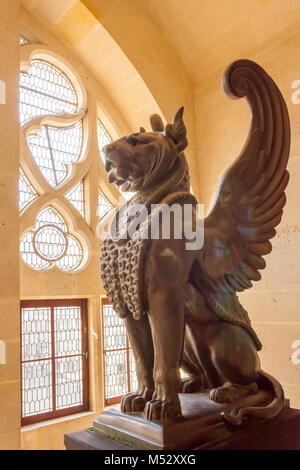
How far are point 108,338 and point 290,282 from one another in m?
1.63

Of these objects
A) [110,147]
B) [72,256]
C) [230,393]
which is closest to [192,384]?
[230,393]

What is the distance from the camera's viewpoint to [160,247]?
939 millimetres

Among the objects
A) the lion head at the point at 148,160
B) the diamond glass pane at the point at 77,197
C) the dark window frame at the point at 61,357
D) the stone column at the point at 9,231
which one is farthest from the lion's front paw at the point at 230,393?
the diamond glass pane at the point at 77,197

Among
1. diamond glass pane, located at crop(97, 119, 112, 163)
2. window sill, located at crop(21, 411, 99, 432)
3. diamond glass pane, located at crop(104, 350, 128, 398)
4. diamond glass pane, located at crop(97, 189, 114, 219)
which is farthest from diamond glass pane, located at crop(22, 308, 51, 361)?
diamond glass pane, located at crop(97, 119, 112, 163)

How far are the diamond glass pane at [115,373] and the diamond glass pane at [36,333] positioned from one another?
57 centimetres

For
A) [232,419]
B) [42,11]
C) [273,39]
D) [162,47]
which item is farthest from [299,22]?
[232,419]

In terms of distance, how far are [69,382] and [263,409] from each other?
95.8 inches

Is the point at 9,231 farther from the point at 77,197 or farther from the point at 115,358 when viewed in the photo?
the point at 115,358

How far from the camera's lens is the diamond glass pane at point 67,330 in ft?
10.2

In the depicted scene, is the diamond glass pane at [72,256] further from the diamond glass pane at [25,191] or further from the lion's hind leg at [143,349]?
the lion's hind leg at [143,349]

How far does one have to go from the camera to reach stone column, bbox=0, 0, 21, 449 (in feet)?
6.40

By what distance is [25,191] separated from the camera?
313cm

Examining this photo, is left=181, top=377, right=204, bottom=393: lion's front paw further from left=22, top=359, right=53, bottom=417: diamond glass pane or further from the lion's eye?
left=22, top=359, right=53, bottom=417: diamond glass pane

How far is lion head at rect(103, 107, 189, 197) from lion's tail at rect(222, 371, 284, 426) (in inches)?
22.8
